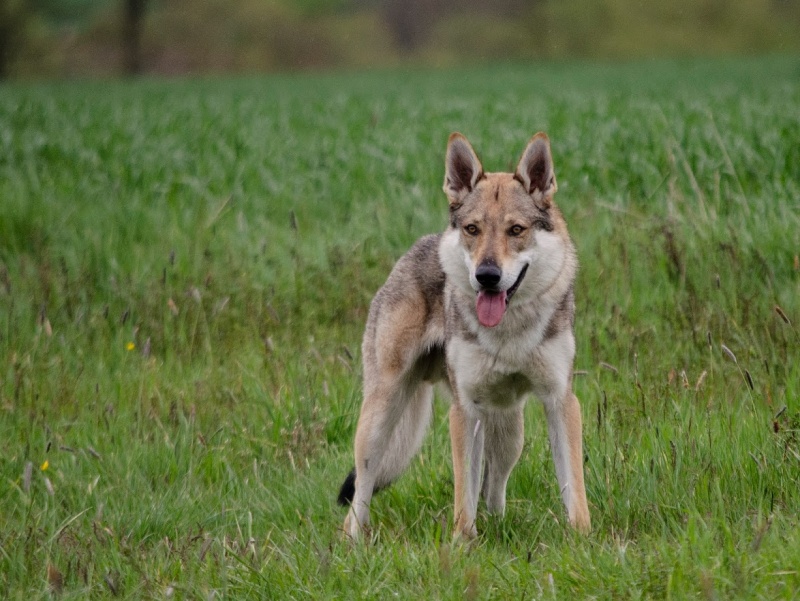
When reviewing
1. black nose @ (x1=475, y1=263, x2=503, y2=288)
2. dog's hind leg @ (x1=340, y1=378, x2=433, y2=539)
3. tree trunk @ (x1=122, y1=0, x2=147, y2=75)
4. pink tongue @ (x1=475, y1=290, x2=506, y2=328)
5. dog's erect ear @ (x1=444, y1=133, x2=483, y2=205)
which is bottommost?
dog's hind leg @ (x1=340, y1=378, x2=433, y2=539)

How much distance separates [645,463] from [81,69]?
214ft

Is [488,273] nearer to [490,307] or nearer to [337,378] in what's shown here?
[490,307]

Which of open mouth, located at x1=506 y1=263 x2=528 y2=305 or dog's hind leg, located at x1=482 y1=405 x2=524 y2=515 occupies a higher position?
open mouth, located at x1=506 y1=263 x2=528 y2=305

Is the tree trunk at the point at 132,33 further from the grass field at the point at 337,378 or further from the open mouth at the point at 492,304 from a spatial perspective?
the open mouth at the point at 492,304

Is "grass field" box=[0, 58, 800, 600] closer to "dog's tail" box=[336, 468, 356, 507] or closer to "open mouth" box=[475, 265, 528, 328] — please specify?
"dog's tail" box=[336, 468, 356, 507]

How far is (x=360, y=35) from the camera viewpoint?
78188 millimetres

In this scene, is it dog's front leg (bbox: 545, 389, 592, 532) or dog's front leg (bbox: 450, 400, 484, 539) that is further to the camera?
dog's front leg (bbox: 450, 400, 484, 539)

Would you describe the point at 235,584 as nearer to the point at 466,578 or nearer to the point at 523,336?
the point at 466,578

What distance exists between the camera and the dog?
14.3 feet

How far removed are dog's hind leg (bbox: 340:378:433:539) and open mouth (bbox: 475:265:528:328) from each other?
861 millimetres

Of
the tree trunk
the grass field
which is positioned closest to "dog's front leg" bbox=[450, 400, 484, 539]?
the grass field

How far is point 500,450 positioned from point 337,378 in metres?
1.74

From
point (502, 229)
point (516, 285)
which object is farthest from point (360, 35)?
point (516, 285)

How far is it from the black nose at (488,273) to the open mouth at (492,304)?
0.10 metres
